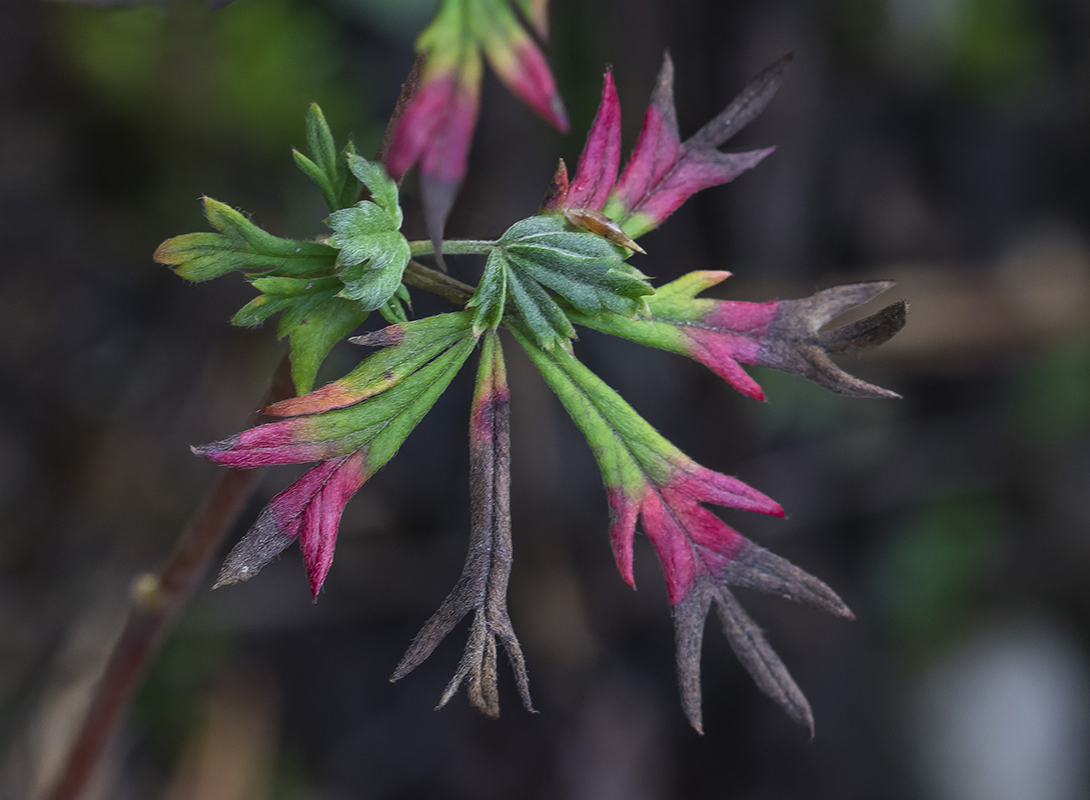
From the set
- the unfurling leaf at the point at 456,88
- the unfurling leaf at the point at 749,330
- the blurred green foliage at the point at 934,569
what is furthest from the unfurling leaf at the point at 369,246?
the blurred green foliage at the point at 934,569

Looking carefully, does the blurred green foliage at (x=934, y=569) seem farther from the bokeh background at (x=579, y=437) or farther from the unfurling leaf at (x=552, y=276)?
the unfurling leaf at (x=552, y=276)

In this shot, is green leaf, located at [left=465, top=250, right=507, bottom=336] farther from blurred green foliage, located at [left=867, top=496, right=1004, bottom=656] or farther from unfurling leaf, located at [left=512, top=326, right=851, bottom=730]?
blurred green foliage, located at [left=867, top=496, right=1004, bottom=656]

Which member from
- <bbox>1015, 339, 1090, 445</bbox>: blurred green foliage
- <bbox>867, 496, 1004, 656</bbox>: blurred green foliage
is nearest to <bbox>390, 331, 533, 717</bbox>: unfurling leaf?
<bbox>867, 496, 1004, 656</bbox>: blurred green foliage

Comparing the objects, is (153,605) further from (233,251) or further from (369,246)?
(369,246)

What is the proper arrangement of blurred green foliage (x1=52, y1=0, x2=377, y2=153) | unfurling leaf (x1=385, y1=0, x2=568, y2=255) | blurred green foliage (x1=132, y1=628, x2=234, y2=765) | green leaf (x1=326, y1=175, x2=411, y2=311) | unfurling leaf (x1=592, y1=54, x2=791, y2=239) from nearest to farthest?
unfurling leaf (x1=385, y1=0, x2=568, y2=255) → green leaf (x1=326, y1=175, x2=411, y2=311) → unfurling leaf (x1=592, y1=54, x2=791, y2=239) → blurred green foliage (x1=52, y1=0, x2=377, y2=153) → blurred green foliage (x1=132, y1=628, x2=234, y2=765)

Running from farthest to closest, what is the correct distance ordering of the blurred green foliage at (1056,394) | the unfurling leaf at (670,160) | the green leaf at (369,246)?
the blurred green foliage at (1056,394), the unfurling leaf at (670,160), the green leaf at (369,246)

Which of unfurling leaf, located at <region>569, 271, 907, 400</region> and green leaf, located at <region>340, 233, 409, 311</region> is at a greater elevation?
green leaf, located at <region>340, 233, 409, 311</region>

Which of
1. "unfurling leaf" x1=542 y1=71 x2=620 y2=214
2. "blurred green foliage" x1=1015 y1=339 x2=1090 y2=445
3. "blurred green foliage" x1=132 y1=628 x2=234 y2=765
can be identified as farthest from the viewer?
"blurred green foliage" x1=1015 y1=339 x2=1090 y2=445

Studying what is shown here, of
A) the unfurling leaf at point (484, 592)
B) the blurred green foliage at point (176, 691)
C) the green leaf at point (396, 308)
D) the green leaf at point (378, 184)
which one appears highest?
the green leaf at point (378, 184)
